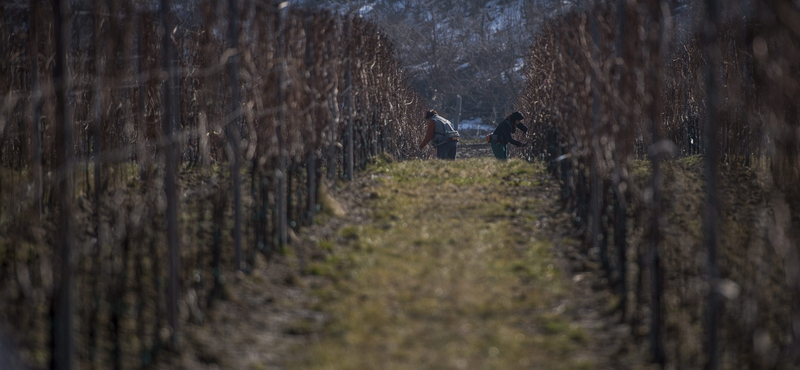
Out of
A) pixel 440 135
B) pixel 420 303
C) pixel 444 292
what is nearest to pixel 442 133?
pixel 440 135

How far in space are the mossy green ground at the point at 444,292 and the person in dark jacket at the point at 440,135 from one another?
7184mm

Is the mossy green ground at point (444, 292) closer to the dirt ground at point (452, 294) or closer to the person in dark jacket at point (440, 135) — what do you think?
the dirt ground at point (452, 294)

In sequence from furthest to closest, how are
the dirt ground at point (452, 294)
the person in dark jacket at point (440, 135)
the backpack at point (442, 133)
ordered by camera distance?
the backpack at point (442, 133) → the person in dark jacket at point (440, 135) → the dirt ground at point (452, 294)

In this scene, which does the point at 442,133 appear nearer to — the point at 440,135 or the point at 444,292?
the point at 440,135

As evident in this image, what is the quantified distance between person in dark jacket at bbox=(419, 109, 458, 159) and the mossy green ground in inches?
283

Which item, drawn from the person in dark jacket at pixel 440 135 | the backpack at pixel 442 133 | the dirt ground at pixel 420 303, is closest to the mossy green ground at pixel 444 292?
the dirt ground at pixel 420 303

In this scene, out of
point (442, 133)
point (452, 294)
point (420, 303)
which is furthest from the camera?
point (442, 133)

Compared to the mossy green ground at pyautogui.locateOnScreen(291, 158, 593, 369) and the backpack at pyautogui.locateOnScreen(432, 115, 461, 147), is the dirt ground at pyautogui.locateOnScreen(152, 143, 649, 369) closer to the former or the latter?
the mossy green ground at pyautogui.locateOnScreen(291, 158, 593, 369)

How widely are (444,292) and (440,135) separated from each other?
10.8 meters

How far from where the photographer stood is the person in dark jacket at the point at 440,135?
14.8m

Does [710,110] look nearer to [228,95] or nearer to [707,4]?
[707,4]

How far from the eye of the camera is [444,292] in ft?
14.5

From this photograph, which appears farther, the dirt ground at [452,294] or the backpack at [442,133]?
the backpack at [442,133]

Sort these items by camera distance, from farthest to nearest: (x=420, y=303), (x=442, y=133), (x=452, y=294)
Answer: (x=442, y=133) < (x=452, y=294) < (x=420, y=303)
